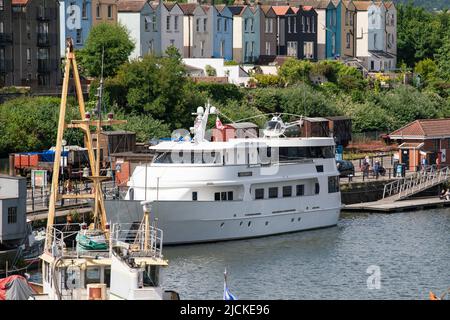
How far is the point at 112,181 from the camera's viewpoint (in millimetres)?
61000

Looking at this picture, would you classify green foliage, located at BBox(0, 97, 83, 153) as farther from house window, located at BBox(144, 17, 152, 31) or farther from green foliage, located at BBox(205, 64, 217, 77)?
house window, located at BBox(144, 17, 152, 31)

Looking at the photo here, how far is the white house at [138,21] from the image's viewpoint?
327 feet

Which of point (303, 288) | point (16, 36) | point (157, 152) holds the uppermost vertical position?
point (16, 36)

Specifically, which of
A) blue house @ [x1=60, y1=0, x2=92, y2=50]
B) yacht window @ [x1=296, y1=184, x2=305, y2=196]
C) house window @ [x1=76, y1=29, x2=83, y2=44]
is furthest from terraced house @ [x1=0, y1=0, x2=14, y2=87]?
yacht window @ [x1=296, y1=184, x2=305, y2=196]

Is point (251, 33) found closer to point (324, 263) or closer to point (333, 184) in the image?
point (333, 184)

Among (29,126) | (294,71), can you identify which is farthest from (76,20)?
(29,126)

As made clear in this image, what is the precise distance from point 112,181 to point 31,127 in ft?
30.3

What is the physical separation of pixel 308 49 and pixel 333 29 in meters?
4.04

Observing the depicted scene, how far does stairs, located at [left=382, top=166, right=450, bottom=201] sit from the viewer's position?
6719cm

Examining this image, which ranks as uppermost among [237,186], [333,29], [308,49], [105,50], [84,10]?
[333,29]

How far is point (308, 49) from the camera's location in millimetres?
115500
